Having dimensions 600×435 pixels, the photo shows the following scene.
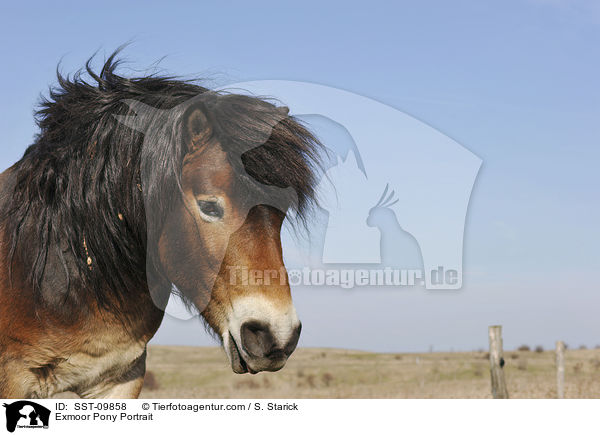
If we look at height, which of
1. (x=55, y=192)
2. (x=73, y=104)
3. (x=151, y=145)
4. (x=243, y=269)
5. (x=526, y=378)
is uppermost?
(x=73, y=104)

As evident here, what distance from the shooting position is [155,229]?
11.9ft

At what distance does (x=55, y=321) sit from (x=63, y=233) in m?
0.63

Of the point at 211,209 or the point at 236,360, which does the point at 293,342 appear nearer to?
the point at 236,360

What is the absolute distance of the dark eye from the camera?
10.9 feet

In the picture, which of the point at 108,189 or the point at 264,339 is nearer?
the point at 264,339

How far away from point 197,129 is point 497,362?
10078 millimetres

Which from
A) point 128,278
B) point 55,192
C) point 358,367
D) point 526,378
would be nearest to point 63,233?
point 55,192

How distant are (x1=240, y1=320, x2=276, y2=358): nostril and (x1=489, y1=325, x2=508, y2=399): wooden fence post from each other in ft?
31.5

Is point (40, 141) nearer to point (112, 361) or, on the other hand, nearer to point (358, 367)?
point (112, 361)

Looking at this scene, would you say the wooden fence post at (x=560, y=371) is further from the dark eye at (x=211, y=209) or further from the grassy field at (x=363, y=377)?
the dark eye at (x=211, y=209)

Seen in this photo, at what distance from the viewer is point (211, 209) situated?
3.37m

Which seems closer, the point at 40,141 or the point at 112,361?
the point at 112,361
